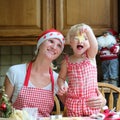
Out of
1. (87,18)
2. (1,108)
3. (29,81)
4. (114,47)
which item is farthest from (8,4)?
(1,108)

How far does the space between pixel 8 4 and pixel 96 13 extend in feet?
2.21

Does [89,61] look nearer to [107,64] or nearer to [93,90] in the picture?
[93,90]

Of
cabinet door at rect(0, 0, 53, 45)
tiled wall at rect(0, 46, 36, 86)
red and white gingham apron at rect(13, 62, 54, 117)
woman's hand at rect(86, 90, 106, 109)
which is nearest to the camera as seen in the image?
woman's hand at rect(86, 90, 106, 109)

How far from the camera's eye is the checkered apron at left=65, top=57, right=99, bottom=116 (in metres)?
1.25

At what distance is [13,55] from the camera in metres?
2.54

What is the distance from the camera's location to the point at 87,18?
7.32 feet

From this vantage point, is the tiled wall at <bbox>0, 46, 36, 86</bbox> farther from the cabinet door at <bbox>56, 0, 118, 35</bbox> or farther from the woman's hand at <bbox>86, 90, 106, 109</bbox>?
the woman's hand at <bbox>86, 90, 106, 109</bbox>

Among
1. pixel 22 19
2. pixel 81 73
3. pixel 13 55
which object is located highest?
pixel 22 19

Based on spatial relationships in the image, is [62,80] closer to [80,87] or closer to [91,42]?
[80,87]

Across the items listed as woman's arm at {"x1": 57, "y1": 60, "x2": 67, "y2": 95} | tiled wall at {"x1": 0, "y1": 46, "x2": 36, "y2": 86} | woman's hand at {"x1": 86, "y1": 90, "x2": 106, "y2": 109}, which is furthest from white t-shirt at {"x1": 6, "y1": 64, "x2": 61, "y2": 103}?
tiled wall at {"x1": 0, "y1": 46, "x2": 36, "y2": 86}

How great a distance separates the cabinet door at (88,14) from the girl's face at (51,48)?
84cm

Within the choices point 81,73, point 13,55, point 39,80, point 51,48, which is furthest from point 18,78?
point 13,55

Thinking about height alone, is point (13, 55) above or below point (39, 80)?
above

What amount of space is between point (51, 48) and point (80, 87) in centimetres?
25
